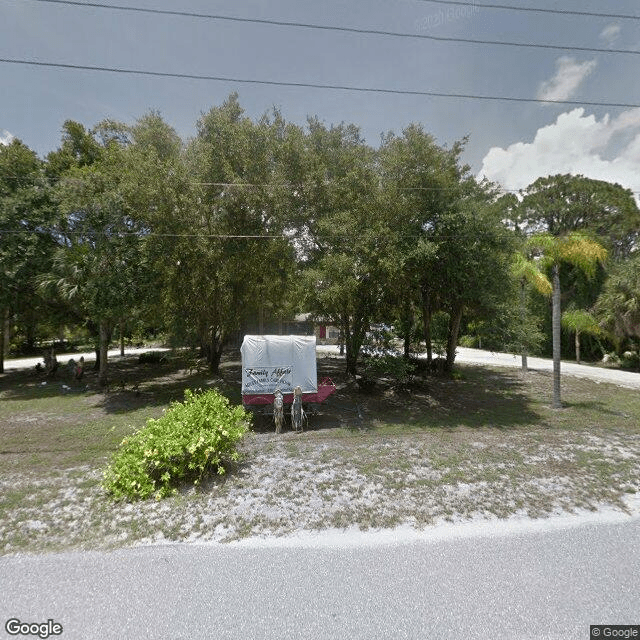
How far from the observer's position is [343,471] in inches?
231

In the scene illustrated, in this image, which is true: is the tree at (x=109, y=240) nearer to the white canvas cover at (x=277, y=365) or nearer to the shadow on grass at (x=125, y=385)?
→ the shadow on grass at (x=125, y=385)

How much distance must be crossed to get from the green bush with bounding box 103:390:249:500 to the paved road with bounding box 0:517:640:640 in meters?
1.20

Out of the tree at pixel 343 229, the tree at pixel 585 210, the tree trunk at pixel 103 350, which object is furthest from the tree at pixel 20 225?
the tree at pixel 585 210

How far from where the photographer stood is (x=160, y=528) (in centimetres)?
A: 414

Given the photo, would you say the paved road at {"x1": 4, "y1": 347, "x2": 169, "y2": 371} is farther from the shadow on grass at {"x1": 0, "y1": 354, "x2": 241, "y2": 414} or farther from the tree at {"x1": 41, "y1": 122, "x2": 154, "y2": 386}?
the tree at {"x1": 41, "y1": 122, "x2": 154, "y2": 386}

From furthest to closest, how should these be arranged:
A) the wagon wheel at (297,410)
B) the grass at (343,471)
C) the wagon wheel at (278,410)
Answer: the wagon wheel at (297,410)
the wagon wheel at (278,410)
the grass at (343,471)

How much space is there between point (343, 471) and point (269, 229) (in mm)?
9065

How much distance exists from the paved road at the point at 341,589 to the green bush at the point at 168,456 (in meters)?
1.20

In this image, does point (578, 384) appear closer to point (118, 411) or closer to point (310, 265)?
point (310, 265)

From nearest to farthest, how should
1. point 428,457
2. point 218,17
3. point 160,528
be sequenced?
1. point 160,528
2. point 218,17
3. point 428,457

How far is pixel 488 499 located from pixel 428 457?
5.45 feet

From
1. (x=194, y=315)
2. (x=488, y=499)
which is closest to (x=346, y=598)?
(x=488, y=499)

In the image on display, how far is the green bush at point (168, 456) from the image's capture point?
486 centimetres

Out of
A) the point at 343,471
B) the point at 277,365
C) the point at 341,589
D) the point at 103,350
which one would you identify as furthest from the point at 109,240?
the point at 341,589
